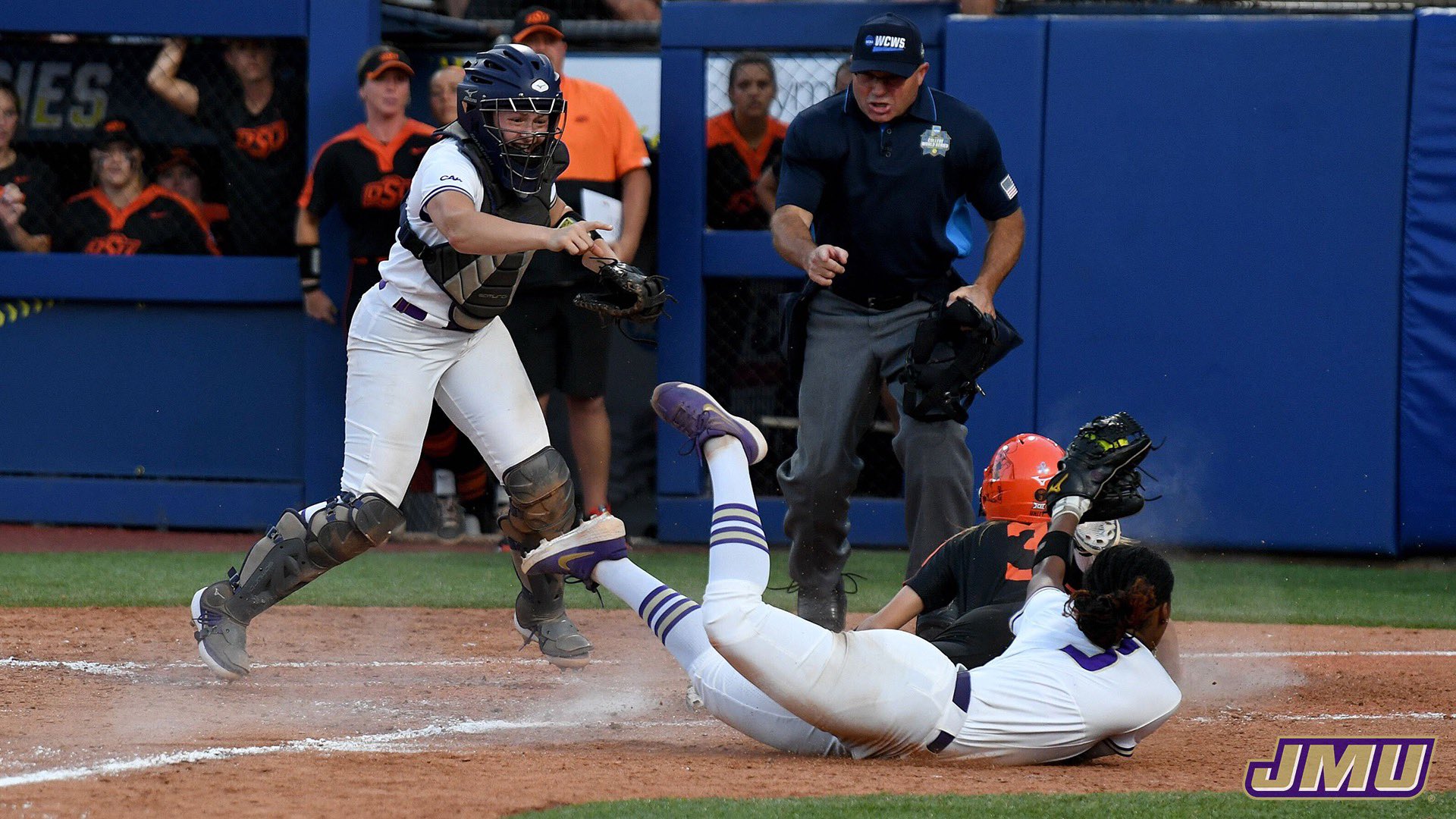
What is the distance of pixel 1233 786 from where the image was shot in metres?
3.97

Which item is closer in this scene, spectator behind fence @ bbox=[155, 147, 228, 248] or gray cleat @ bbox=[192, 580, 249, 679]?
gray cleat @ bbox=[192, 580, 249, 679]

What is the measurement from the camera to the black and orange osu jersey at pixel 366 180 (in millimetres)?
8539

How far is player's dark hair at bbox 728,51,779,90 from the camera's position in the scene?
8.87m

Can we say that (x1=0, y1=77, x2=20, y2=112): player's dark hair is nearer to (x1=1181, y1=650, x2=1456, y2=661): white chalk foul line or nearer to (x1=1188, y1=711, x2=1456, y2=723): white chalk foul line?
(x1=1181, y1=650, x2=1456, y2=661): white chalk foul line

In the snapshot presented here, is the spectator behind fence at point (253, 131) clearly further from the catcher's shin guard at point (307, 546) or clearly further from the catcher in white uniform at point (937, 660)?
the catcher in white uniform at point (937, 660)

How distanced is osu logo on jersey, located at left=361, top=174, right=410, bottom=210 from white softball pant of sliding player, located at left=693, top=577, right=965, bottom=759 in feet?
16.6

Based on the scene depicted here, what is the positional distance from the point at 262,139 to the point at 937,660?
6546 millimetres

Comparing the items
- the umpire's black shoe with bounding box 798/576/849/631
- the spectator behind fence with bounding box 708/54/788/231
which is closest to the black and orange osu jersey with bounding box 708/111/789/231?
the spectator behind fence with bounding box 708/54/788/231

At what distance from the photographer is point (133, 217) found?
30.6ft

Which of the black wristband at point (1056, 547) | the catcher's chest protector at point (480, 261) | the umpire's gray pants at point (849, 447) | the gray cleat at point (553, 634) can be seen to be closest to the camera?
the black wristband at point (1056, 547)

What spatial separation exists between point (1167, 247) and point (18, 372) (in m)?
6.51

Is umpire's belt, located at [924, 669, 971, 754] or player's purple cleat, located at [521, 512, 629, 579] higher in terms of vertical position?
player's purple cleat, located at [521, 512, 629, 579]

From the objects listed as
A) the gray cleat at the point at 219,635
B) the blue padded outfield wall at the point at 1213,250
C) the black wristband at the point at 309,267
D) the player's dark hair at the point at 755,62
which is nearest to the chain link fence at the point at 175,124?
the black wristband at the point at 309,267

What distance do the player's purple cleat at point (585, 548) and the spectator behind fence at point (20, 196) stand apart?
5.85 m
